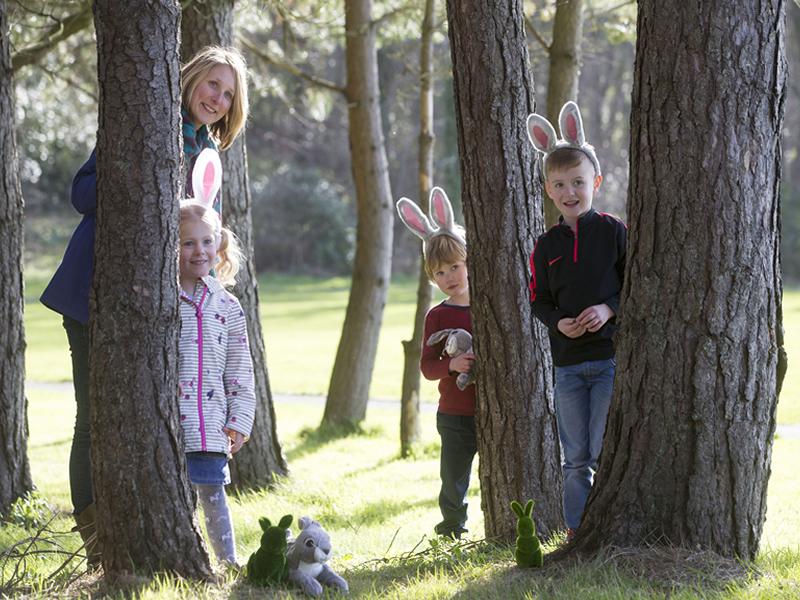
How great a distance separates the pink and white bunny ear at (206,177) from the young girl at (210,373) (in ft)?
0.04

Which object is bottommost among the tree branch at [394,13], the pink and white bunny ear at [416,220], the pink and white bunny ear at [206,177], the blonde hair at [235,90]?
the pink and white bunny ear at [416,220]

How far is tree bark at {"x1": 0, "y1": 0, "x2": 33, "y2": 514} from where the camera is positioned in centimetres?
520

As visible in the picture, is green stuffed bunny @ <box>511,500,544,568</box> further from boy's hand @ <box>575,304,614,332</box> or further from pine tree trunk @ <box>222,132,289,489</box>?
pine tree trunk @ <box>222,132,289,489</box>

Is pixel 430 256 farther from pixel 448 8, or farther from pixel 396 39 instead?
pixel 396 39

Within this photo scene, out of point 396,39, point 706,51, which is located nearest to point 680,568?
Result: point 706,51

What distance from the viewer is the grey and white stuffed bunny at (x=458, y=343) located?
426 centimetres

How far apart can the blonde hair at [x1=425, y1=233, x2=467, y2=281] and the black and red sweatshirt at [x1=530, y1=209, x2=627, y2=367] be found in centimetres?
59

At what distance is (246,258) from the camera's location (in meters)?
6.05

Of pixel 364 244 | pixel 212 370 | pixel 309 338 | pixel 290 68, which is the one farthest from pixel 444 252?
pixel 309 338

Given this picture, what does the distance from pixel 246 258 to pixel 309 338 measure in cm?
1271

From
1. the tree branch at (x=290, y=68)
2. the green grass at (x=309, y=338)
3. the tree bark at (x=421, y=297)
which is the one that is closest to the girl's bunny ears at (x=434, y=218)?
the tree bark at (x=421, y=297)

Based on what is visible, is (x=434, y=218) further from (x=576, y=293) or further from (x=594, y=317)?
(x=594, y=317)

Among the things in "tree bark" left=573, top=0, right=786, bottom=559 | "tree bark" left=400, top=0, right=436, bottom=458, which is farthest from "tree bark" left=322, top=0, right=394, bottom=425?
"tree bark" left=573, top=0, right=786, bottom=559

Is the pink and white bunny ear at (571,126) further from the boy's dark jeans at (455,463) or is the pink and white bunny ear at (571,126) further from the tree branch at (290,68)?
the tree branch at (290,68)
